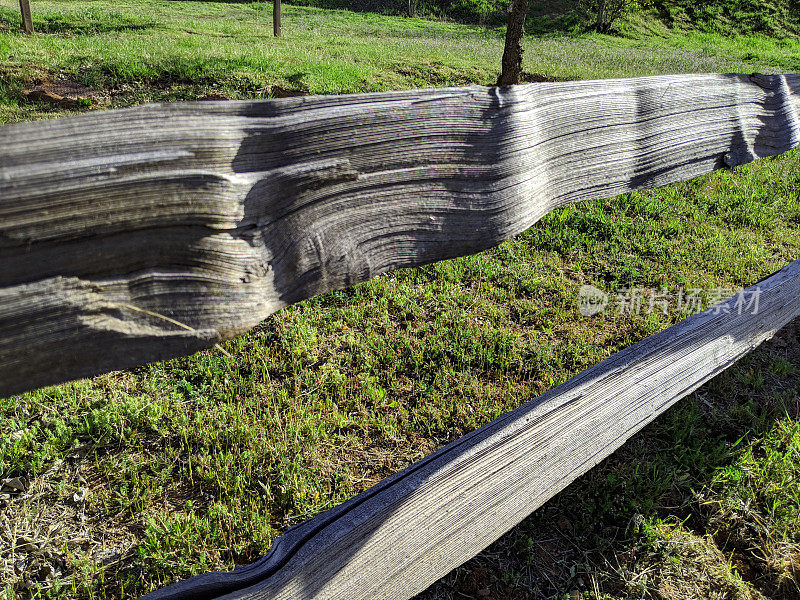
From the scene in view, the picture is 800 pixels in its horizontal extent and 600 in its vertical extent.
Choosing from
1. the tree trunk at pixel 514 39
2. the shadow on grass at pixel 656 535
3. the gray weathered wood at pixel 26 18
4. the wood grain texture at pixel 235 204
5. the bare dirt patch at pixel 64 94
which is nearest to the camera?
the wood grain texture at pixel 235 204

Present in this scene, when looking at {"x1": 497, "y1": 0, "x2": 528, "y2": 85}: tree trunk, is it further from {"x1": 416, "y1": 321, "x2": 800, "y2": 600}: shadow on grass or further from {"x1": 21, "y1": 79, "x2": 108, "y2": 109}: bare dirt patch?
{"x1": 416, "y1": 321, "x2": 800, "y2": 600}: shadow on grass

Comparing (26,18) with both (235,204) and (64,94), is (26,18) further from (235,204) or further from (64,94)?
(235,204)

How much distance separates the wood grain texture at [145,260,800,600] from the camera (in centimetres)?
152

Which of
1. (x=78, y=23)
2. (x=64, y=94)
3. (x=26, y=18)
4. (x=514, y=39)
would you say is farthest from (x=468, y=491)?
(x=78, y=23)

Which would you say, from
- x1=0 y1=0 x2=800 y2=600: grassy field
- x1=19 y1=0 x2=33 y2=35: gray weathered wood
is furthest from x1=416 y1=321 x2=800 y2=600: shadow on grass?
x1=19 y1=0 x2=33 y2=35: gray weathered wood

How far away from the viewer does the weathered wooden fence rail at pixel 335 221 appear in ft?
2.68

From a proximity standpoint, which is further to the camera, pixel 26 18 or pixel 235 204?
pixel 26 18

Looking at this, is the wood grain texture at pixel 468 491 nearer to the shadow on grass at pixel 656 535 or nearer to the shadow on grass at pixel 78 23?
the shadow on grass at pixel 656 535

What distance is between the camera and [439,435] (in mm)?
3373

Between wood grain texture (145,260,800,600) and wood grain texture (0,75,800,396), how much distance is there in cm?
82

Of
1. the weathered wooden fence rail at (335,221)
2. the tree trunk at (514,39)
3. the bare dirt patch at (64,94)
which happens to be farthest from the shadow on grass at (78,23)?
the weathered wooden fence rail at (335,221)

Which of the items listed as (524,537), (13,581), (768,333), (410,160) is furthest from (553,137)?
(13,581)

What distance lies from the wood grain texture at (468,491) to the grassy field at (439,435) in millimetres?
821

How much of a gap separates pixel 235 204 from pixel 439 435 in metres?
2.69
